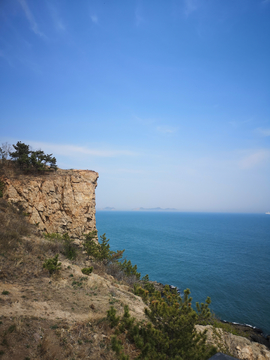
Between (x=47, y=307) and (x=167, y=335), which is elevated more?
(x=47, y=307)

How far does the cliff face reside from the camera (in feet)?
76.5

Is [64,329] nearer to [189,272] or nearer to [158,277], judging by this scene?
[158,277]

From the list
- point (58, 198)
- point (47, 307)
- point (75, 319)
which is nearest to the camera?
point (75, 319)

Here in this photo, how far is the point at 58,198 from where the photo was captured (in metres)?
26.6

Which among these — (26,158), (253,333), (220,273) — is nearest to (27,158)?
(26,158)

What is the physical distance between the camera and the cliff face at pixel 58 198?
23312 mm

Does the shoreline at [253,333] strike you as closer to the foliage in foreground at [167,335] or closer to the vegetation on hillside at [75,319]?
the vegetation on hillside at [75,319]

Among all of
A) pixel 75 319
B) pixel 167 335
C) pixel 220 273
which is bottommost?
pixel 220 273

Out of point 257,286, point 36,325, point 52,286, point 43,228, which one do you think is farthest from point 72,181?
point 257,286

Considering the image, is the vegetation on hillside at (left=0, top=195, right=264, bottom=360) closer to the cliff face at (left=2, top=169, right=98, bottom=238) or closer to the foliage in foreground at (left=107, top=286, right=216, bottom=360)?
the foliage in foreground at (left=107, top=286, right=216, bottom=360)

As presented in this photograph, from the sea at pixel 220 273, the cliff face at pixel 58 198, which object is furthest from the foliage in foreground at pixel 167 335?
the sea at pixel 220 273

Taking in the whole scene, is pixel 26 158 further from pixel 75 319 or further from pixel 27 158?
pixel 75 319

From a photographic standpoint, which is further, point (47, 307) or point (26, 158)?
point (26, 158)

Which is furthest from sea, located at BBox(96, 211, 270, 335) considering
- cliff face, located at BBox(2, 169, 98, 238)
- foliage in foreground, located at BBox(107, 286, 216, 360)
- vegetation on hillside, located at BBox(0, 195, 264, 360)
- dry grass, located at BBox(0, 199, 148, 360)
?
dry grass, located at BBox(0, 199, 148, 360)
